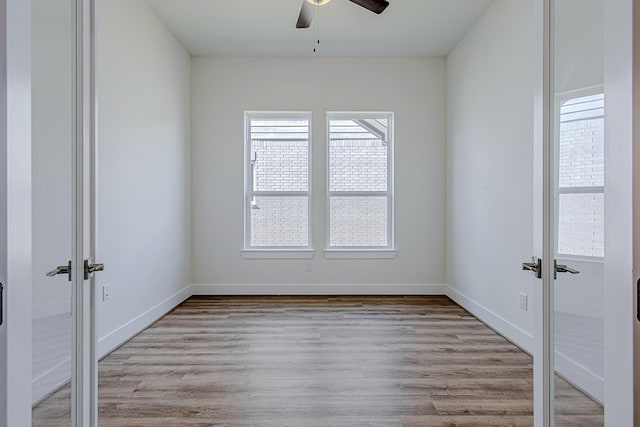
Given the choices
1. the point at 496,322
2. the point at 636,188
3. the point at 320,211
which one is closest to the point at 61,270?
the point at 636,188

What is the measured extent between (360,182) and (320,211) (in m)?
0.64

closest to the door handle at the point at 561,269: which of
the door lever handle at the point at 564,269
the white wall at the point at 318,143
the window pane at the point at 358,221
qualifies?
the door lever handle at the point at 564,269

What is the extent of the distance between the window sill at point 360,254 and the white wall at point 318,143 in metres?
0.07

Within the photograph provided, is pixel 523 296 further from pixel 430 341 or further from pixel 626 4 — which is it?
pixel 626 4

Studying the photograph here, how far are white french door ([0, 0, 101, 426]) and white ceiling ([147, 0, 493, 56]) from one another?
8.34ft

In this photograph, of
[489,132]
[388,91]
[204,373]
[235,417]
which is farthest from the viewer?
[388,91]

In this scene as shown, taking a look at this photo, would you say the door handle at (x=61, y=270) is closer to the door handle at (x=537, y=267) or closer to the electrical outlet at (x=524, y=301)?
the door handle at (x=537, y=267)

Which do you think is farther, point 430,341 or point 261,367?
point 430,341

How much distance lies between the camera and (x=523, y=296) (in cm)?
296

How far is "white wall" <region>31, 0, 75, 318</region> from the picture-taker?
3.64ft

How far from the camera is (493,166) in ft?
11.4

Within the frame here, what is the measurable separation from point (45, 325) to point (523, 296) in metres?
3.07

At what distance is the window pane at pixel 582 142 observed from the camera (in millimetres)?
1060

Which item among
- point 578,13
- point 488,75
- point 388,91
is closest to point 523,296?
point 488,75
